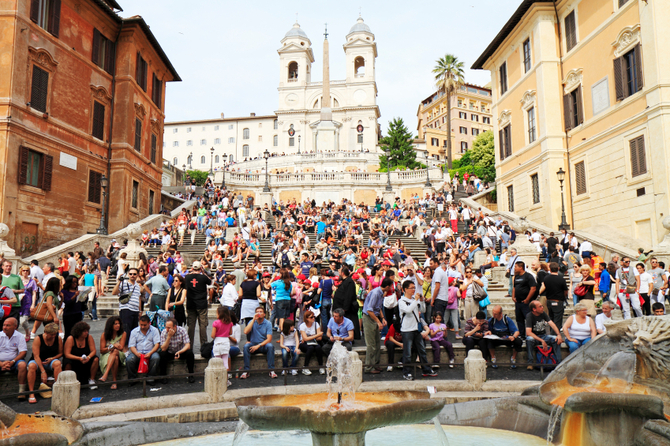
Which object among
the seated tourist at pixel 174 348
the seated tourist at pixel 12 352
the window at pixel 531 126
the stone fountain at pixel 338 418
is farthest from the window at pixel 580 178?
the seated tourist at pixel 12 352

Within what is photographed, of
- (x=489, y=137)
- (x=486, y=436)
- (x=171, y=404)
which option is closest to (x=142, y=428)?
(x=171, y=404)

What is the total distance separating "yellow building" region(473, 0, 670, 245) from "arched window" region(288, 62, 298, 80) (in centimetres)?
6262

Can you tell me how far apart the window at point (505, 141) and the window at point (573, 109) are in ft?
16.0

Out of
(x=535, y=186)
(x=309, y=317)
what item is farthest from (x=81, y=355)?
(x=535, y=186)

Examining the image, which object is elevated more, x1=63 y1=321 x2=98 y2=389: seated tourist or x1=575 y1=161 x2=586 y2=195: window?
x1=575 y1=161 x2=586 y2=195: window

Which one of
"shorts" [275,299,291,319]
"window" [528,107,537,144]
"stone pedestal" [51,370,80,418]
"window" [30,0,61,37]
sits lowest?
"stone pedestal" [51,370,80,418]

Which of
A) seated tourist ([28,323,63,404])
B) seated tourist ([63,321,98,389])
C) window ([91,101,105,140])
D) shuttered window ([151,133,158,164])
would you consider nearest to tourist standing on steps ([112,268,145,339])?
seated tourist ([63,321,98,389])

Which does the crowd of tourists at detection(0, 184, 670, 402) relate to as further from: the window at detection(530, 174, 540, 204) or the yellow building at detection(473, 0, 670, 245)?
the window at detection(530, 174, 540, 204)

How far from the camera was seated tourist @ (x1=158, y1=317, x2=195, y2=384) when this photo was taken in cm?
859

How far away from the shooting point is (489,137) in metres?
57.5

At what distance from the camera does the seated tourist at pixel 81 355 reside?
25.8 ft

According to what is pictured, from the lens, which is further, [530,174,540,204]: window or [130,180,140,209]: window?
[130,180,140,209]: window

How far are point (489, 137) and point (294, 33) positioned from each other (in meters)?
47.7

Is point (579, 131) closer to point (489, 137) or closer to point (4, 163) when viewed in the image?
point (4, 163)
